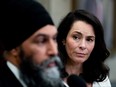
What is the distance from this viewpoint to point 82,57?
13.3ft

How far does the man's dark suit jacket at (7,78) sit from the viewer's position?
8.78ft

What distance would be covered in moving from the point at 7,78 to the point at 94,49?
1710 mm

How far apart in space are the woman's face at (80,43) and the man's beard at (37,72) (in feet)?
4.24

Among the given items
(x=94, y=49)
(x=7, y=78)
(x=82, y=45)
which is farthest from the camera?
(x=94, y=49)

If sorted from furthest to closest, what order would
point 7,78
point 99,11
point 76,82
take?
point 99,11
point 76,82
point 7,78

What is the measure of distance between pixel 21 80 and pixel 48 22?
1.16ft

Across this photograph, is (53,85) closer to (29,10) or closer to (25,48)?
(25,48)

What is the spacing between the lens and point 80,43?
404cm

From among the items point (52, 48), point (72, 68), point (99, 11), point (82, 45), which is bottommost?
point (99, 11)

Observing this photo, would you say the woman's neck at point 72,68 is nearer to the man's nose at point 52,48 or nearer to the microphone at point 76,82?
the microphone at point 76,82

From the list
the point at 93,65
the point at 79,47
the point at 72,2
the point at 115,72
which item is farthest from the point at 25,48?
the point at 115,72

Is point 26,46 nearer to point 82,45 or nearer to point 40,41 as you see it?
point 40,41

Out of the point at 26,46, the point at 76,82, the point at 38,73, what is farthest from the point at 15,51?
the point at 76,82

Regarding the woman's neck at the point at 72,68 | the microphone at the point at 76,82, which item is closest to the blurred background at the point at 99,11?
the woman's neck at the point at 72,68
